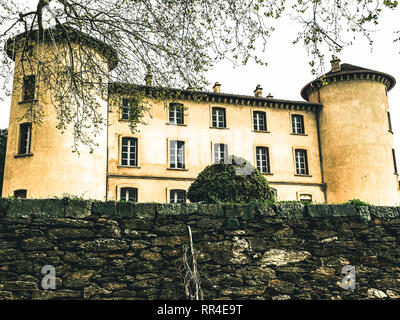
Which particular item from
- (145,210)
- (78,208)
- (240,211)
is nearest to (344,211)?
(240,211)

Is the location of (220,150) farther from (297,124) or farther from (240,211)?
(240,211)

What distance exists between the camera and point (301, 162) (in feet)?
78.2

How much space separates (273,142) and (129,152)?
8.97 metres

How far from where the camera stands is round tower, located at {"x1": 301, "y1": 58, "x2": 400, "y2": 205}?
22.8 m

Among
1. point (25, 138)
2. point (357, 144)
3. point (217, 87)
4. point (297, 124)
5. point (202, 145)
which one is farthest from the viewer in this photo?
point (217, 87)

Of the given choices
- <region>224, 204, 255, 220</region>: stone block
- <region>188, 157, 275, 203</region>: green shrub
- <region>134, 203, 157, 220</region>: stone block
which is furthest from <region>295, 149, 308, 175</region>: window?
<region>134, 203, 157, 220</region>: stone block

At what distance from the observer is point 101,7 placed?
24.6 feet

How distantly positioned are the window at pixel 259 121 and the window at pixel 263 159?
4.35ft

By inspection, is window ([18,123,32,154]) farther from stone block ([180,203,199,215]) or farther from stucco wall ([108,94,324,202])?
stone block ([180,203,199,215])

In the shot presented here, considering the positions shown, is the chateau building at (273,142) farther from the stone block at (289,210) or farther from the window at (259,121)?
the stone block at (289,210)

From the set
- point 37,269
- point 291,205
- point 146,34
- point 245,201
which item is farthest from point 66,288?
point 146,34

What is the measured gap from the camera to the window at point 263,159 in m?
22.6

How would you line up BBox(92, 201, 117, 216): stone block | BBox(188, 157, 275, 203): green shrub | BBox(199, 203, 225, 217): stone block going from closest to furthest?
1. BBox(92, 201, 117, 216): stone block
2. BBox(199, 203, 225, 217): stone block
3. BBox(188, 157, 275, 203): green shrub

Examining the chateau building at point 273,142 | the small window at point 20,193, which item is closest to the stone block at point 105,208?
the small window at point 20,193
